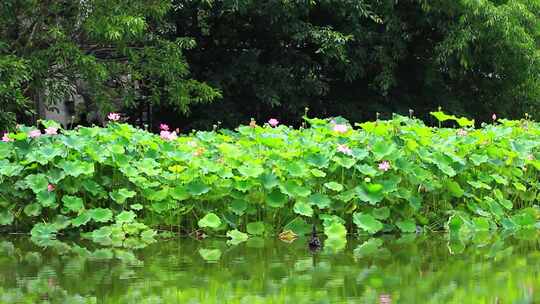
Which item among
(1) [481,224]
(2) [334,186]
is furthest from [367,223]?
(1) [481,224]

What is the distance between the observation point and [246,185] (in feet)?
22.2

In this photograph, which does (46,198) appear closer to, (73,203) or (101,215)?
(73,203)

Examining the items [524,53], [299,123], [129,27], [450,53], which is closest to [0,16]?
[129,27]

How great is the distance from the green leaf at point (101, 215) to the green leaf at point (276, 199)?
3.59ft

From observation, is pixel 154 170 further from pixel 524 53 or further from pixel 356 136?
pixel 524 53

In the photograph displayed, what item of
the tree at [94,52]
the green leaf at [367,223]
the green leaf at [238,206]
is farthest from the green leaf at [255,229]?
the tree at [94,52]

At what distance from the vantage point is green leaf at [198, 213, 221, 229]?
6.66 metres

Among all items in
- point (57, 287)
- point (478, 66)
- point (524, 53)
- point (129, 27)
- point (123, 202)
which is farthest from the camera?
point (478, 66)

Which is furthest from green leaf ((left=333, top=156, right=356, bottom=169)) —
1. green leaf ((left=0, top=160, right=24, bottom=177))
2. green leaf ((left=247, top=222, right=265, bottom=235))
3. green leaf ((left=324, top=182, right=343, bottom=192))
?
green leaf ((left=0, top=160, right=24, bottom=177))

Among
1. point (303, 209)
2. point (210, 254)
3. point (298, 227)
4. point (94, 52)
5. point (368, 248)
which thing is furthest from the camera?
point (94, 52)

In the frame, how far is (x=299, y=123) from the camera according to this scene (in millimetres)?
17453

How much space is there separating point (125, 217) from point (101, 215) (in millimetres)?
173

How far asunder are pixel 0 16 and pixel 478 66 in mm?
9138

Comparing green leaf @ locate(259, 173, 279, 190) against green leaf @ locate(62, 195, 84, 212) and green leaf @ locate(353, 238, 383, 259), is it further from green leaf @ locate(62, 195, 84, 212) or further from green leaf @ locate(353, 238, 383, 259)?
green leaf @ locate(62, 195, 84, 212)
